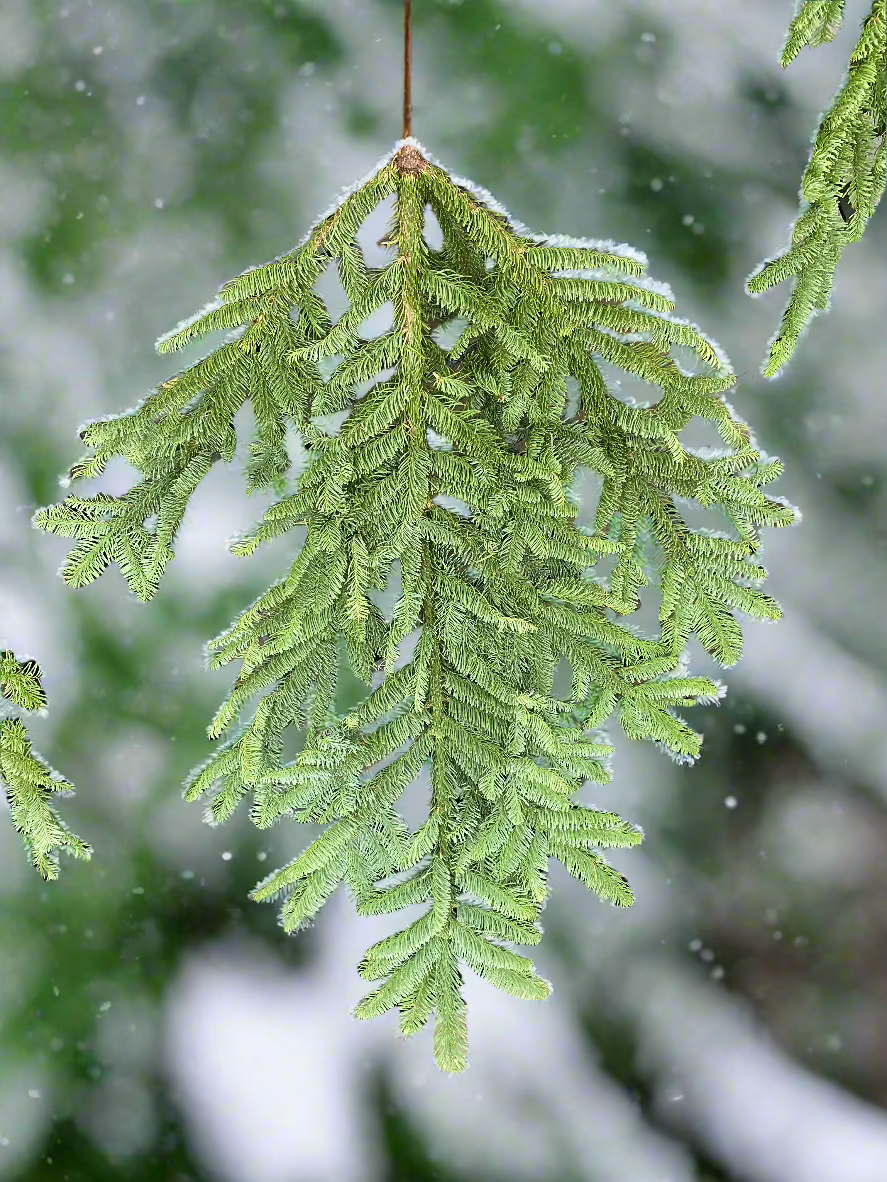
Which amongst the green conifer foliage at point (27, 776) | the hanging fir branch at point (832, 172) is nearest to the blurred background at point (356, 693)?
the green conifer foliage at point (27, 776)

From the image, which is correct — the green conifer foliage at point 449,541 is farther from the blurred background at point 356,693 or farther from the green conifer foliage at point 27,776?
the blurred background at point 356,693

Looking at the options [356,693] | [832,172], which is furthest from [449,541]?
[356,693]

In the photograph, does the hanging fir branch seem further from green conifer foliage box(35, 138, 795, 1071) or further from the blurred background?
the blurred background

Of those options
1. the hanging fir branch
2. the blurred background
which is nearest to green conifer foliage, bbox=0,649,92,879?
the hanging fir branch

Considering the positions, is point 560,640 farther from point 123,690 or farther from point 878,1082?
point 878,1082

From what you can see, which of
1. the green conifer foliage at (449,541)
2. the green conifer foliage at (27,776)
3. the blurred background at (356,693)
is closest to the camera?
the green conifer foliage at (449,541)

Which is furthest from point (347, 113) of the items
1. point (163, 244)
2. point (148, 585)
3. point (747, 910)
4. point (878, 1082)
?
point (878, 1082)
